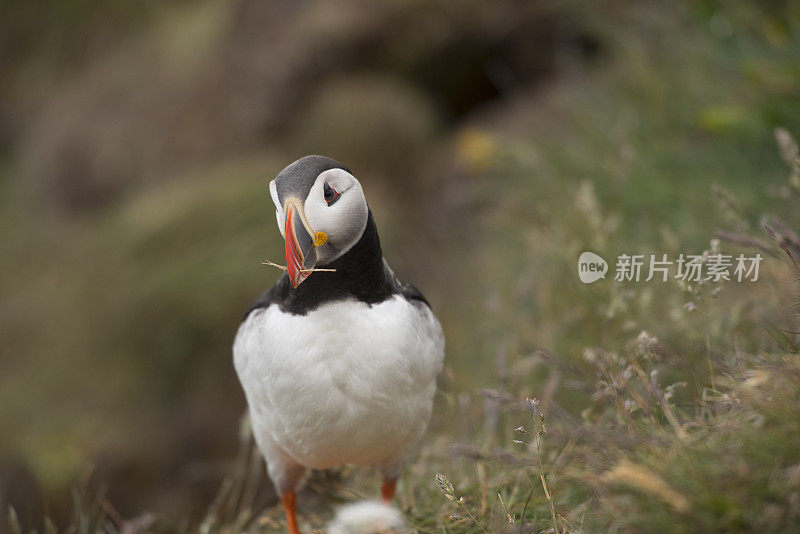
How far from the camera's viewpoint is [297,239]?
1784mm

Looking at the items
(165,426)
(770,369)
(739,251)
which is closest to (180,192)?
(165,426)

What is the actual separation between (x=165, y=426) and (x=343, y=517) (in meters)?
4.25

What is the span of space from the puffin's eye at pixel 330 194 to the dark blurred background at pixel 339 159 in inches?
65.0

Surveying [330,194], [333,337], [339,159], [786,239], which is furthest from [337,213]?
[339,159]

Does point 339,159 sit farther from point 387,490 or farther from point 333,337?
point 333,337

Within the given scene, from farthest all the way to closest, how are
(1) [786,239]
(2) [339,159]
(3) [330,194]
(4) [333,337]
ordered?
(2) [339,159] → (4) [333,337] → (3) [330,194] → (1) [786,239]

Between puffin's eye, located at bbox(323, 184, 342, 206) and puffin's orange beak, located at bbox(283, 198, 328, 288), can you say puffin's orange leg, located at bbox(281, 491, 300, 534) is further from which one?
puffin's eye, located at bbox(323, 184, 342, 206)

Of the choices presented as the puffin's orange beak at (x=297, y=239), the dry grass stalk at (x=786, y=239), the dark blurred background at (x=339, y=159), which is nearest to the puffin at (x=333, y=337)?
the puffin's orange beak at (x=297, y=239)

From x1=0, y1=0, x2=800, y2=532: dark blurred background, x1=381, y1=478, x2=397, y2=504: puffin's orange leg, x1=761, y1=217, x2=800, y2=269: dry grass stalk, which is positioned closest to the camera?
x1=761, y1=217, x2=800, y2=269: dry grass stalk

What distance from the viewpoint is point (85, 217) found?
7.86 m

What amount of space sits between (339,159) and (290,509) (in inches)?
171

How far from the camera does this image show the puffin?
1.84 meters

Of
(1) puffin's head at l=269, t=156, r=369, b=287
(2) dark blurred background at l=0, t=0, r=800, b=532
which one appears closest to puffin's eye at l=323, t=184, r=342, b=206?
(1) puffin's head at l=269, t=156, r=369, b=287

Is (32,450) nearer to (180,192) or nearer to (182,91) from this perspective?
(180,192)
